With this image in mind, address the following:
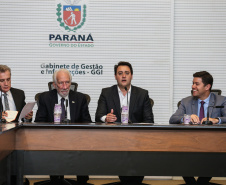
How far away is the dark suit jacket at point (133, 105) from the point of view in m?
4.53

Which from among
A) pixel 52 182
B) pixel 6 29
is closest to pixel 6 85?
pixel 52 182

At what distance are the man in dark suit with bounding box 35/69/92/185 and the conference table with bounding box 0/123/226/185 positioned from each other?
1204 millimetres

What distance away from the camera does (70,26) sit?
586 centimetres

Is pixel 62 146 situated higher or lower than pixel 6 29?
lower

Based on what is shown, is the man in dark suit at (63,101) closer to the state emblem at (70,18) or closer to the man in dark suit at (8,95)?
the man in dark suit at (8,95)

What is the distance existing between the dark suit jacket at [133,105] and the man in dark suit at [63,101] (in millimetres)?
233

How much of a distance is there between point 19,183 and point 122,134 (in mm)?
994

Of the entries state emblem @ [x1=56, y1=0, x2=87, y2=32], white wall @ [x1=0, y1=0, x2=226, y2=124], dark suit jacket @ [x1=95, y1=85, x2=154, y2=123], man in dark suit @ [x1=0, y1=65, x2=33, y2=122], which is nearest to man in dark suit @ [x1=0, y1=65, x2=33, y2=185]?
man in dark suit @ [x1=0, y1=65, x2=33, y2=122]

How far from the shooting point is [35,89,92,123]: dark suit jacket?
449cm

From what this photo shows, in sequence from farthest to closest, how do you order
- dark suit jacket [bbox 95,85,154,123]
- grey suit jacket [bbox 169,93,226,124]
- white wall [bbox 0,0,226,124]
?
white wall [bbox 0,0,226,124] → dark suit jacket [bbox 95,85,154,123] → grey suit jacket [bbox 169,93,226,124]

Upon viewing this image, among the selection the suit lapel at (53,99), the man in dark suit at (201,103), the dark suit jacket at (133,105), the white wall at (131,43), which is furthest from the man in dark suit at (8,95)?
the man in dark suit at (201,103)

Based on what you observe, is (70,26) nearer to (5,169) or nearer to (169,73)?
(169,73)

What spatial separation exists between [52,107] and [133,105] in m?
1.01

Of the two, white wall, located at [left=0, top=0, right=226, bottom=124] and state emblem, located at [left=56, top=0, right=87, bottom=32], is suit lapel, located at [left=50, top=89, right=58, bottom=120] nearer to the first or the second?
white wall, located at [left=0, top=0, right=226, bottom=124]
